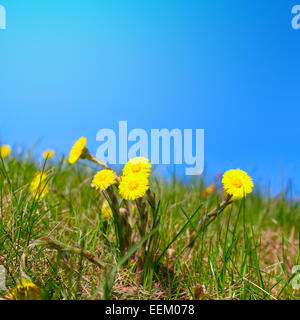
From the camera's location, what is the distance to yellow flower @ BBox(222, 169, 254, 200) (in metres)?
1.43

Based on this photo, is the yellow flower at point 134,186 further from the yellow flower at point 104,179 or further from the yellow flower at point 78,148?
the yellow flower at point 78,148

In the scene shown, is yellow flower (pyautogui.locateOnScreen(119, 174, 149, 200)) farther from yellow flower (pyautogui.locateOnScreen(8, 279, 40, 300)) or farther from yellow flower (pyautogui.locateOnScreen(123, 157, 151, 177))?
yellow flower (pyautogui.locateOnScreen(8, 279, 40, 300))

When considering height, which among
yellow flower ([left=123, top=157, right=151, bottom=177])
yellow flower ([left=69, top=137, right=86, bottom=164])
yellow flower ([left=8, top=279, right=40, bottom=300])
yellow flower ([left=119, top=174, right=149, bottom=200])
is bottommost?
yellow flower ([left=8, top=279, right=40, bottom=300])

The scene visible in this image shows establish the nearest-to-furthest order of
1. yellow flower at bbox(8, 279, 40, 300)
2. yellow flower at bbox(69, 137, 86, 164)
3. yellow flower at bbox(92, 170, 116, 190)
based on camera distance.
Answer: yellow flower at bbox(8, 279, 40, 300)
yellow flower at bbox(92, 170, 116, 190)
yellow flower at bbox(69, 137, 86, 164)

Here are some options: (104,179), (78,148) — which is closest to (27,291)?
(104,179)

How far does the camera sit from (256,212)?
346cm

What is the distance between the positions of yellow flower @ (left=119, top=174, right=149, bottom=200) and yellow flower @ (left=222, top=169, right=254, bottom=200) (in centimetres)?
33

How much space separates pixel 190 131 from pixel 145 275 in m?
0.78

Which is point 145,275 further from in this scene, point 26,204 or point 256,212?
point 256,212

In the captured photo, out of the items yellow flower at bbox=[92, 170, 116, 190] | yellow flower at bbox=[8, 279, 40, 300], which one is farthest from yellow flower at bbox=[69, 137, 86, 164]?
yellow flower at bbox=[8, 279, 40, 300]

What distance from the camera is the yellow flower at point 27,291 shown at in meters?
1.22

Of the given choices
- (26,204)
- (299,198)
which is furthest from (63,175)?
(299,198)

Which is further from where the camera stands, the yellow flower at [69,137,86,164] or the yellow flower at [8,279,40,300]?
the yellow flower at [69,137,86,164]
